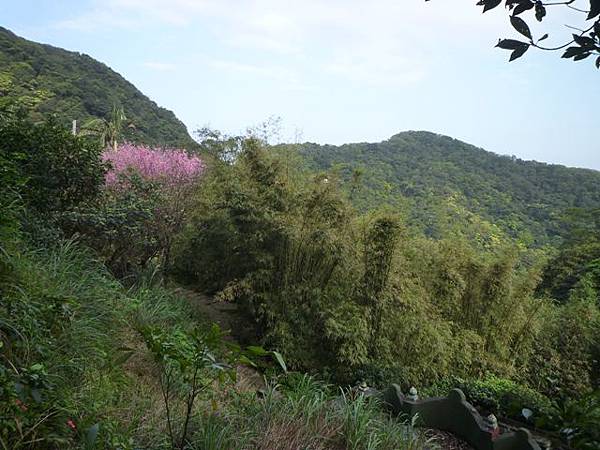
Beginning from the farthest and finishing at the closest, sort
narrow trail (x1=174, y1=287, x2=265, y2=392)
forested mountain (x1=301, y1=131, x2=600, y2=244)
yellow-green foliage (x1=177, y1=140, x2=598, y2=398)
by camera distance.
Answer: forested mountain (x1=301, y1=131, x2=600, y2=244) → narrow trail (x1=174, y1=287, x2=265, y2=392) → yellow-green foliage (x1=177, y1=140, x2=598, y2=398)

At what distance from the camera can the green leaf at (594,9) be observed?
Result: 29.9 inches

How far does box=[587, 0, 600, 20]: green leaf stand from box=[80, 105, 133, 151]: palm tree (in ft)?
44.8

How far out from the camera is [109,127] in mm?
14531

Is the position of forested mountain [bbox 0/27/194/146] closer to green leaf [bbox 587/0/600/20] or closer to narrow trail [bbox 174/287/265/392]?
narrow trail [bbox 174/287/265/392]

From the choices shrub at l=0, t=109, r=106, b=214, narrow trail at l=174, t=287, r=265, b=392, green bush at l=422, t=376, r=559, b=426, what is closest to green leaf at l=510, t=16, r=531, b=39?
shrub at l=0, t=109, r=106, b=214

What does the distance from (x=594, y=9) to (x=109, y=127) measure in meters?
15.4

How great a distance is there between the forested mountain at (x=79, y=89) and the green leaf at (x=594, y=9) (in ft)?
44.5

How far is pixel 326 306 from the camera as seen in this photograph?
5105mm

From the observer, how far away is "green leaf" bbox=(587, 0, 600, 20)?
0.76 metres

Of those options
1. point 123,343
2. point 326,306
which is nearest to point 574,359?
point 326,306

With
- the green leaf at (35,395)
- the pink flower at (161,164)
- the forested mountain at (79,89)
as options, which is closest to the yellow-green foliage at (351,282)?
the pink flower at (161,164)

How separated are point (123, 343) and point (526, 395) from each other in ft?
11.9

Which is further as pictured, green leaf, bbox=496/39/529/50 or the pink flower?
the pink flower

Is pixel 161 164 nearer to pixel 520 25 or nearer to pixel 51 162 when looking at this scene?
pixel 51 162
